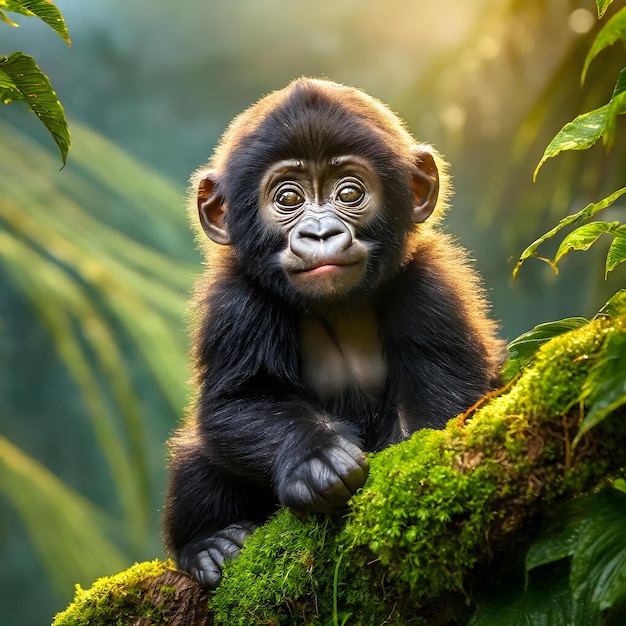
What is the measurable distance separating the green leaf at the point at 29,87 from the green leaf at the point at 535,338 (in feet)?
4.99

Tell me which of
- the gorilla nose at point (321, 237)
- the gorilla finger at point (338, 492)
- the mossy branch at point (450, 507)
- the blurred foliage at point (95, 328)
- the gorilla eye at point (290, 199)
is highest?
the blurred foliage at point (95, 328)

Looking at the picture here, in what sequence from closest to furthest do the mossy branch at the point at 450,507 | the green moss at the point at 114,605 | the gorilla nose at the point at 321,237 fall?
1. the mossy branch at the point at 450,507
2. the green moss at the point at 114,605
3. the gorilla nose at the point at 321,237

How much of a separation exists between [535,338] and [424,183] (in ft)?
4.43

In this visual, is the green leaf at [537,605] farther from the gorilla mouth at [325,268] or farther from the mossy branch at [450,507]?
the gorilla mouth at [325,268]

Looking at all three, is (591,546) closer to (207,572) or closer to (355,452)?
(355,452)

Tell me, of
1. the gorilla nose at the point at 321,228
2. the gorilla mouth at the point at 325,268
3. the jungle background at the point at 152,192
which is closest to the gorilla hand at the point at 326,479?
the gorilla mouth at the point at 325,268

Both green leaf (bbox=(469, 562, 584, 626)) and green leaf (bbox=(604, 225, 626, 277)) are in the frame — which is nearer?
green leaf (bbox=(469, 562, 584, 626))

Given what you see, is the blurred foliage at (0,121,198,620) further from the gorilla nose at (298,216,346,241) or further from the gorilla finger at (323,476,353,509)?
the gorilla finger at (323,476,353,509)

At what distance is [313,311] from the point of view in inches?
129

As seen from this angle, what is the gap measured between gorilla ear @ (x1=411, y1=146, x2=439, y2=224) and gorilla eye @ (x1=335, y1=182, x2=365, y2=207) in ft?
1.28

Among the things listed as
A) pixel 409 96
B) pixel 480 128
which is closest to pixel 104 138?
pixel 409 96

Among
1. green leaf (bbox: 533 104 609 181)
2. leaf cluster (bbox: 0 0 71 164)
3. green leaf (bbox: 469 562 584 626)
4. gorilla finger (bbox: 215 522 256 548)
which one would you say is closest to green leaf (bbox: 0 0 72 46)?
leaf cluster (bbox: 0 0 71 164)

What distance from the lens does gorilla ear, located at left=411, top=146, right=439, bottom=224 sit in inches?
139

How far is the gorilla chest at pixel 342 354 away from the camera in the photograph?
3.37 m
